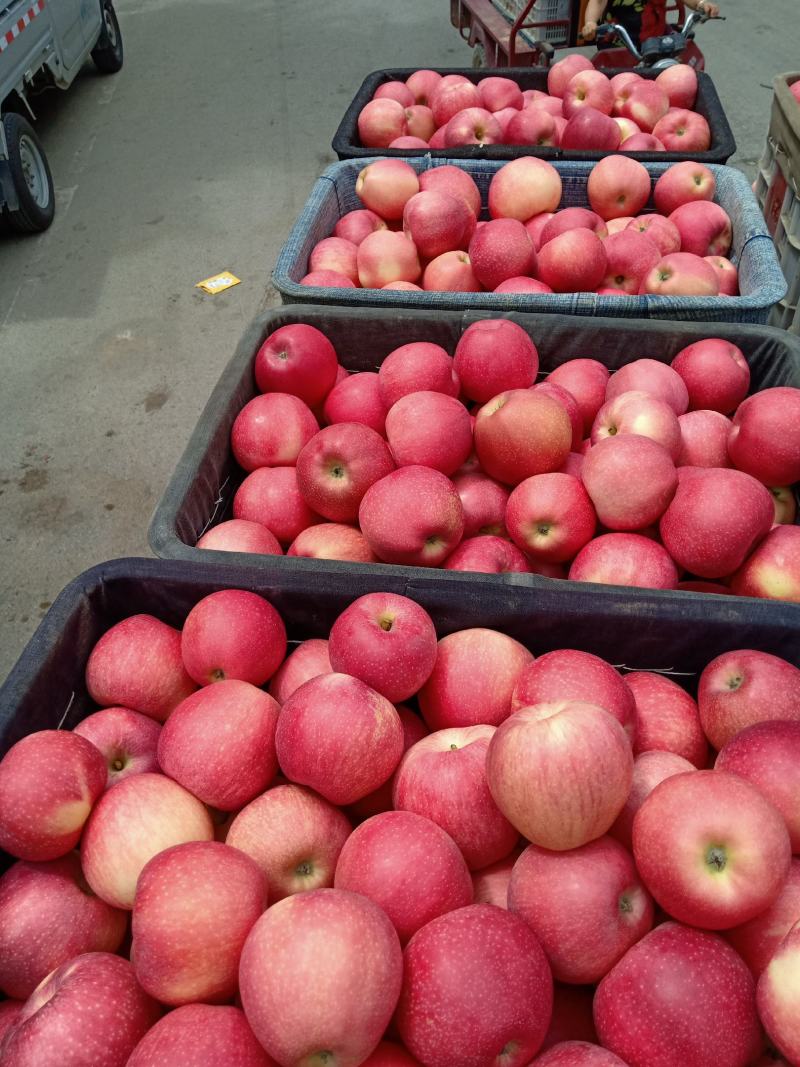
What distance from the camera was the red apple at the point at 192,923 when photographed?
761 millimetres

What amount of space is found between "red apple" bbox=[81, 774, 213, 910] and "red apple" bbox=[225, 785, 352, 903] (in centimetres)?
6

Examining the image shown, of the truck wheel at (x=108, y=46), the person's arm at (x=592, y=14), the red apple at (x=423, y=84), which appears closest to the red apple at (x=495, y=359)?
the red apple at (x=423, y=84)

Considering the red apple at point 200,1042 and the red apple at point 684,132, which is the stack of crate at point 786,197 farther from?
the red apple at point 200,1042

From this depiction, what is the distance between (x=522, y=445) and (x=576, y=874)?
76cm

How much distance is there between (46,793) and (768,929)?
0.81m

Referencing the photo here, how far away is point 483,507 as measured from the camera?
4.67 feet

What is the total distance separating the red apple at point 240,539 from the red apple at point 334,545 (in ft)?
0.16

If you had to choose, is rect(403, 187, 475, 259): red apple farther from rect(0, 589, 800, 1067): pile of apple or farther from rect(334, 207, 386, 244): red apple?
rect(0, 589, 800, 1067): pile of apple

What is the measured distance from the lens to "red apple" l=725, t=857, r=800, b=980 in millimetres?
777

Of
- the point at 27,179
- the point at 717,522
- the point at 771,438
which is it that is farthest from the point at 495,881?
the point at 27,179

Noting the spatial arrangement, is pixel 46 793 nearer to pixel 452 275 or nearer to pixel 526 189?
pixel 452 275

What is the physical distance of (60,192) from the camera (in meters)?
4.65

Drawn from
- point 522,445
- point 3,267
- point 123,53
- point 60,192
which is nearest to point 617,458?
→ point 522,445

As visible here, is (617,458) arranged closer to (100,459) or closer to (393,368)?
(393,368)
